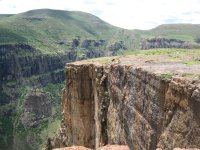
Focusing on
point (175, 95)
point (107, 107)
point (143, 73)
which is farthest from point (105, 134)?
point (175, 95)

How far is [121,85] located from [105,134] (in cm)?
1102

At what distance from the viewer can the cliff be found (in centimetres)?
2803

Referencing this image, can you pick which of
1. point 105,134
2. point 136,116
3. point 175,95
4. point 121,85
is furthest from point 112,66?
point 175,95

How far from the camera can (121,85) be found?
43844 millimetres

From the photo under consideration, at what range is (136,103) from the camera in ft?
122

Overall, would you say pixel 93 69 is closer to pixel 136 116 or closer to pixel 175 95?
pixel 136 116

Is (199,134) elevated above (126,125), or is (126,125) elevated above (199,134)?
(199,134)

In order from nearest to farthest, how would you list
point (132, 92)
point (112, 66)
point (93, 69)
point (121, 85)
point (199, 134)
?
point (199, 134) → point (132, 92) → point (121, 85) → point (112, 66) → point (93, 69)

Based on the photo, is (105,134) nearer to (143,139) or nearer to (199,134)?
(143,139)

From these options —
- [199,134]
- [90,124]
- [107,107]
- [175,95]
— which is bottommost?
[90,124]

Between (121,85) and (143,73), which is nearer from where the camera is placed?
(143,73)

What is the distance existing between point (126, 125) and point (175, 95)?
1272cm

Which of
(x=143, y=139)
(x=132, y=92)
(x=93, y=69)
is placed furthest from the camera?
(x=93, y=69)

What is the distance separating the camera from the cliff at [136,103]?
1104 inches
